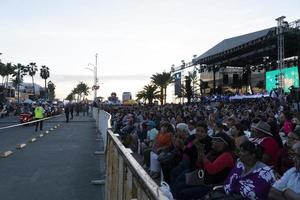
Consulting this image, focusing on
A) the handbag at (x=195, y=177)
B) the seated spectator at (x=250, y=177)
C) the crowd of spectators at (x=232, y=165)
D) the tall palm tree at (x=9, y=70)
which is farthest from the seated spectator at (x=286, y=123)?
the tall palm tree at (x=9, y=70)

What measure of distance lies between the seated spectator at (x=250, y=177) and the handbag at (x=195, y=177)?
1.08 meters

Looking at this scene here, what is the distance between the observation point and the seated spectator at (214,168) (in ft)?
20.5

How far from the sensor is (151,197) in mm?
2922

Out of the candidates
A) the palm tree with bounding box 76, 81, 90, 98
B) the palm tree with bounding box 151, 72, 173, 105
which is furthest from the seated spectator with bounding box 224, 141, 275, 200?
the palm tree with bounding box 76, 81, 90, 98

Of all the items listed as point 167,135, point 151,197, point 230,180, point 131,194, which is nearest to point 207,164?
point 230,180

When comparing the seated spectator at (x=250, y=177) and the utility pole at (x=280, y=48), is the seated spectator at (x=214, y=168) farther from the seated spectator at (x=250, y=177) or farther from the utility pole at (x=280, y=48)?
the utility pole at (x=280, y=48)

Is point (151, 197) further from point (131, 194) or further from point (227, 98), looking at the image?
point (227, 98)

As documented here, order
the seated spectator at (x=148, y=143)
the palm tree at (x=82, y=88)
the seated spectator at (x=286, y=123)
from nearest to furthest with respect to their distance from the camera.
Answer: the seated spectator at (x=148, y=143)
the seated spectator at (x=286, y=123)
the palm tree at (x=82, y=88)

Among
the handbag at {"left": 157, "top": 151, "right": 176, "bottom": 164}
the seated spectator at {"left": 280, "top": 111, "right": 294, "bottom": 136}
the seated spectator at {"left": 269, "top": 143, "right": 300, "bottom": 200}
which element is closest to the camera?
the seated spectator at {"left": 269, "top": 143, "right": 300, "bottom": 200}

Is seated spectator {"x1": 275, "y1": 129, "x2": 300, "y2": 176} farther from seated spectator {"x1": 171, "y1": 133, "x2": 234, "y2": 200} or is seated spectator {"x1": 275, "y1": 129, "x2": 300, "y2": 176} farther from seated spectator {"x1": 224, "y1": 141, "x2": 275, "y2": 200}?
seated spectator {"x1": 224, "y1": 141, "x2": 275, "y2": 200}

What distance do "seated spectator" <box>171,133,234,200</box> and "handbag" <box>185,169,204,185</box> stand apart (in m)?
0.06

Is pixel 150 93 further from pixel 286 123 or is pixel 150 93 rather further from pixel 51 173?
pixel 51 173

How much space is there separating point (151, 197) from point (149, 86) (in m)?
84.3

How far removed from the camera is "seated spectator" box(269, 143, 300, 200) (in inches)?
183
